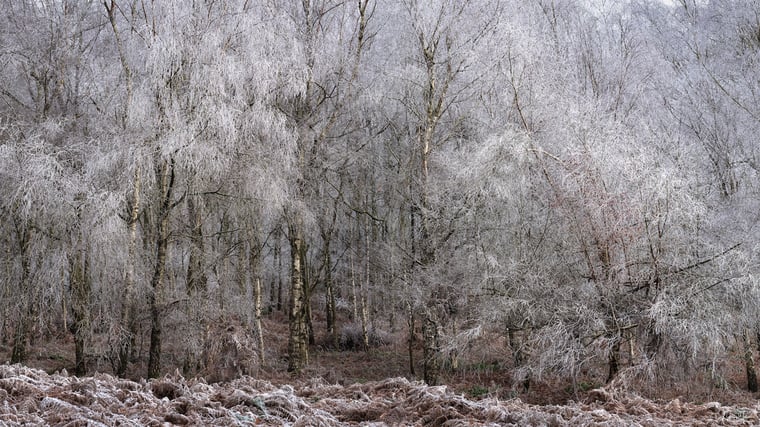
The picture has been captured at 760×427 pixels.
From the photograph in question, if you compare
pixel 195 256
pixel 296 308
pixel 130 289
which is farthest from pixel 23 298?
pixel 296 308

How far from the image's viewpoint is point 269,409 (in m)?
5.16

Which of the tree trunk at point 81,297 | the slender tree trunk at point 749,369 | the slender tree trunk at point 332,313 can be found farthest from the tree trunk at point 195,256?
the slender tree trunk at point 749,369

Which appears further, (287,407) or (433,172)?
(433,172)

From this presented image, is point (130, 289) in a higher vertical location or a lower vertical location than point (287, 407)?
higher

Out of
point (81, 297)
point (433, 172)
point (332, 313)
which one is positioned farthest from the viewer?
point (332, 313)

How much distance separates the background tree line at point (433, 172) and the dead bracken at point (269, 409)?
411 cm

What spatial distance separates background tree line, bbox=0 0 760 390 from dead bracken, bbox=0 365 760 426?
411 cm

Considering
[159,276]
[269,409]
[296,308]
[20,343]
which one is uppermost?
[159,276]

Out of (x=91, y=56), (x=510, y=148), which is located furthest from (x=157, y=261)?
(x=510, y=148)

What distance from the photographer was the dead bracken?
184 inches

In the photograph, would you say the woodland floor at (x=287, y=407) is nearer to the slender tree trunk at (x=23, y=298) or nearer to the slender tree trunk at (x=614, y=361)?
the slender tree trunk at (x=614, y=361)

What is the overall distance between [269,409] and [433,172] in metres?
9.46

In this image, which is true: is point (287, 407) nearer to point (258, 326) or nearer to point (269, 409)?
point (269, 409)

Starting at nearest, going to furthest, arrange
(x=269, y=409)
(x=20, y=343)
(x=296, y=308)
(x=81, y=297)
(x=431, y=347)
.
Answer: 1. (x=269, y=409)
2. (x=81, y=297)
3. (x=20, y=343)
4. (x=431, y=347)
5. (x=296, y=308)
